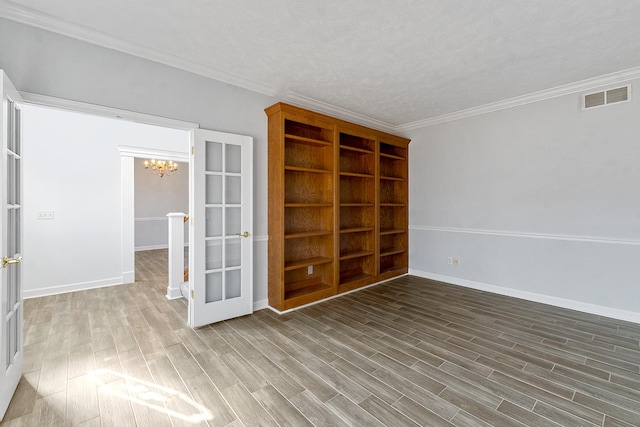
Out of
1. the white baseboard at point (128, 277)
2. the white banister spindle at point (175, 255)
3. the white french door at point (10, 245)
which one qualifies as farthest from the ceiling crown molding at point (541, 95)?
the white baseboard at point (128, 277)

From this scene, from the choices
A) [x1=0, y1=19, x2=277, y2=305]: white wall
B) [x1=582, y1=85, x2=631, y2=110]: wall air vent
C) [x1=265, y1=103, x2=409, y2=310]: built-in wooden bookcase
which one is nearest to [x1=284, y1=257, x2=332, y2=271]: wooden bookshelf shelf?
[x1=265, y1=103, x2=409, y2=310]: built-in wooden bookcase

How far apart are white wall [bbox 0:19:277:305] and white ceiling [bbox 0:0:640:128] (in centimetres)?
11

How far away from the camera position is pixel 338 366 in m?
2.22

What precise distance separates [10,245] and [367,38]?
3100 mm

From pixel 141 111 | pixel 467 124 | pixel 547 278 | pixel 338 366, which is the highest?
pixel 467 124

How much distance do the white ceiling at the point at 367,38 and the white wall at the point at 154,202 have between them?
634 centimetres

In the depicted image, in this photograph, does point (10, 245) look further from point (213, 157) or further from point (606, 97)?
point (606, 97)

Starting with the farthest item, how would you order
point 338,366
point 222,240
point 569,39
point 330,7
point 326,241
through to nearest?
point 326,241 < point 222,240 < point 569,39 < point 338,366 < point 330,7

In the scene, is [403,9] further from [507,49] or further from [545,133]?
[545,133]

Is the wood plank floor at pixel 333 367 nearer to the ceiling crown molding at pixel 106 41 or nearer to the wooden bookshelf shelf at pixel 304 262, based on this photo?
the wooden bookshelf shelf at pixel 304 262

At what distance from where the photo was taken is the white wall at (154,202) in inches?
319

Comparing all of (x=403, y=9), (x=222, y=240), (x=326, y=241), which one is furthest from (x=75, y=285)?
(x=403, y=9)

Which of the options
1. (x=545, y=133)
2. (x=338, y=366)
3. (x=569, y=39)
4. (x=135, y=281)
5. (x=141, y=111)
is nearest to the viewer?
(x=338, y=366)

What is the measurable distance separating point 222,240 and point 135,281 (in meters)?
2.76
